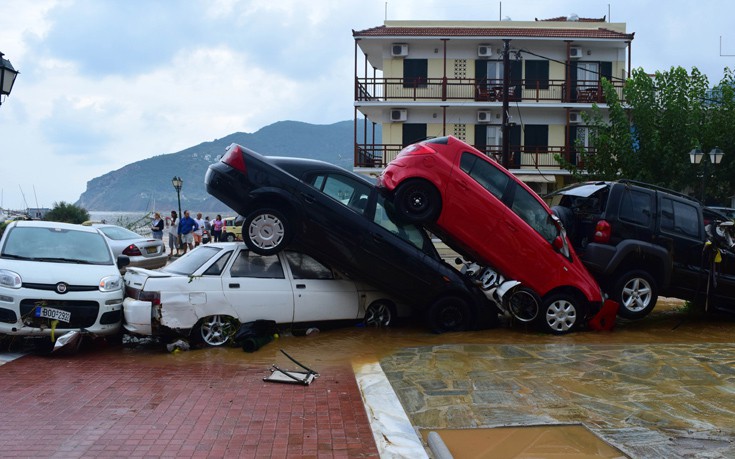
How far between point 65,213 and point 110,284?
23.6 metres

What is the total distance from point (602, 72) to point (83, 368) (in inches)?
1229

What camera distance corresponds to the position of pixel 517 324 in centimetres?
1016

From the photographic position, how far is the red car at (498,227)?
30.6ft

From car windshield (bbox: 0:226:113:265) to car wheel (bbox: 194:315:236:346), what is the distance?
72.3 inches

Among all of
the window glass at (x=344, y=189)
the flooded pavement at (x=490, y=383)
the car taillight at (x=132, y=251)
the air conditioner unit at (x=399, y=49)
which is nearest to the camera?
the flooded pavement at (x=490, y=383)

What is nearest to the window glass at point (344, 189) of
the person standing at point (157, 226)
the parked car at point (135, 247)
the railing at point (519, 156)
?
the parked car at point (135, 247)

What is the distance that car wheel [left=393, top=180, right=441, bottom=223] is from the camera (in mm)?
9320

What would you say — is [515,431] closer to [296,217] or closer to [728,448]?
[728,448]

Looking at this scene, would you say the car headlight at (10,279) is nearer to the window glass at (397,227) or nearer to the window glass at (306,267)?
the window glass at (306,267)

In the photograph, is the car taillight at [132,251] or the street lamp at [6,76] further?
the car taillight at [132,251]

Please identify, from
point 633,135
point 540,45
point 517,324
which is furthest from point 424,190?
point 540,45

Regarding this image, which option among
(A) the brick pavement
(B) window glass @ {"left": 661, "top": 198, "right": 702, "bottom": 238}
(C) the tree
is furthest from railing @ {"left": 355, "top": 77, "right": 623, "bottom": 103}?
(A) the brick pavement

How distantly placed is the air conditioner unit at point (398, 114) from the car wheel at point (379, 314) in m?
23.7

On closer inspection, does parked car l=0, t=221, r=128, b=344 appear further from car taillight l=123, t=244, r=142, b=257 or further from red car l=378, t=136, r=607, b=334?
car taillight l=123, t=244, r=142, b=257
